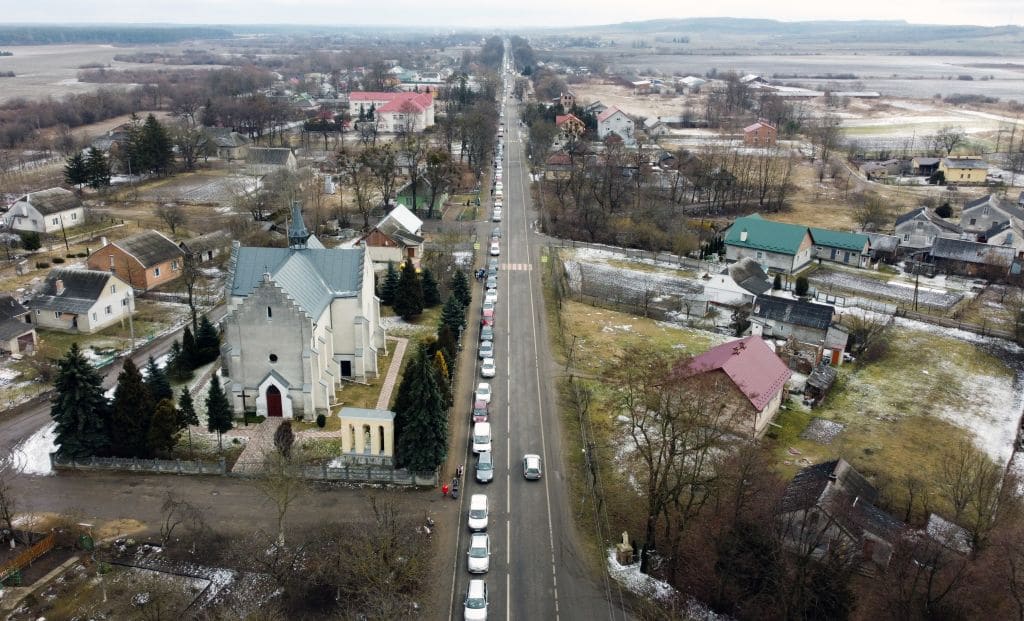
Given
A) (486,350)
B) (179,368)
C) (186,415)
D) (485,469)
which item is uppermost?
(186,415)

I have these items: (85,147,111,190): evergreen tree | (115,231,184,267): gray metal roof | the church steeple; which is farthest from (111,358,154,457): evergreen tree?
(85,147,111,190): evergreen tree

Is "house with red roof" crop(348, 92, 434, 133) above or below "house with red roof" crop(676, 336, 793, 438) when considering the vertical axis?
above

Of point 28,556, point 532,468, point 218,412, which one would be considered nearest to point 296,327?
point 218,412

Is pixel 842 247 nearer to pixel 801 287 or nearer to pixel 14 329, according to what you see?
pixel 801 287

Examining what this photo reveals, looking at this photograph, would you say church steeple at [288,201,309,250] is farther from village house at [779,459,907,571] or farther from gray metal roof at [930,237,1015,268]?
gray metal roof at [930,237,1015,268]

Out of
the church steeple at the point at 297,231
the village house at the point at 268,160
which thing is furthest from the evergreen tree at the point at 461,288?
the village house at the point at 268,160

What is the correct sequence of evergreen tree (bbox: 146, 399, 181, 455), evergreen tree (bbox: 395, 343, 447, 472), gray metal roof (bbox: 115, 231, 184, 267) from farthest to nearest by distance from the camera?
gray metal roof (bbox: 115, 231, 184, 267), evergreen tree (bbox: 146, 399, 181, 455), evergreen tree (bbox: 395, 343, 447, 472)
